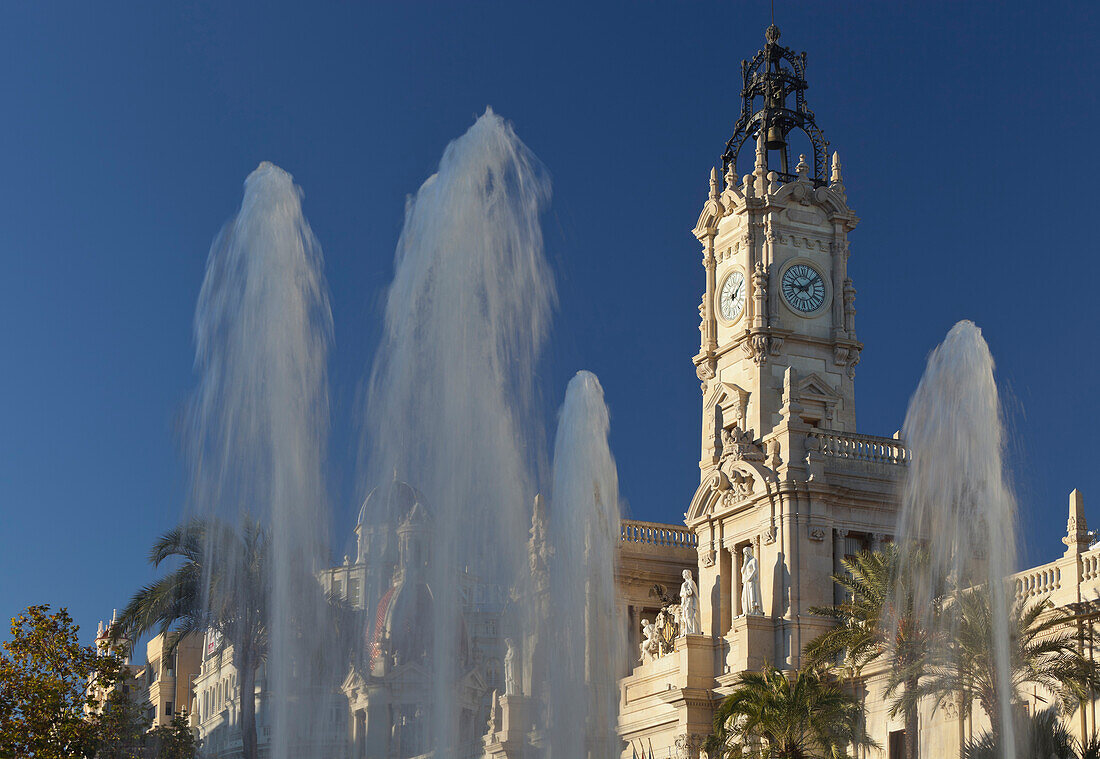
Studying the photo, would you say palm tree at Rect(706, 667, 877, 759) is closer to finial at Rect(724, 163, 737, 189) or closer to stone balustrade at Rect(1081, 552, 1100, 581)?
stone balustrade at Rect(1081, 552, 1100, 581)

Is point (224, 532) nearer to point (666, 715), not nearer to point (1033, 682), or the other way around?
point (1033, 682)

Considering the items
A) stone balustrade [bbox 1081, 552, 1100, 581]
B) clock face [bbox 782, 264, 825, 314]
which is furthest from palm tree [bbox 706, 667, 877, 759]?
clock face [bbox 782, 264, 825, 314]

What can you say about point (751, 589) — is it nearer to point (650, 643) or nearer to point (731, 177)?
point (650, 643)

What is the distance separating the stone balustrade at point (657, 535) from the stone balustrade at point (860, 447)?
831cm

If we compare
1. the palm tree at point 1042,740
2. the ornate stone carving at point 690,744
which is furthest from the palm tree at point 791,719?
the ornate stone carving at point 690,744

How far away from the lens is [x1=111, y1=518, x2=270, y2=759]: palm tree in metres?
36.0

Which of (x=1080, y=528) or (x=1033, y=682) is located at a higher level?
(x=1080, y=528)

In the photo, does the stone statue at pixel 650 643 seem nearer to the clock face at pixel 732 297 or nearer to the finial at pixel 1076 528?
the clock face at pixel 732 297

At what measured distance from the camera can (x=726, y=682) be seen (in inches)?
1836

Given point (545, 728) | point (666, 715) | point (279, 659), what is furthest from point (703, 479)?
point (279, 659)

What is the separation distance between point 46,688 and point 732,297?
27.7m

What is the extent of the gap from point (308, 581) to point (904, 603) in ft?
46.4

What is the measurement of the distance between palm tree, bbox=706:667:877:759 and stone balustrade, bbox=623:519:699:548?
18.6 metres

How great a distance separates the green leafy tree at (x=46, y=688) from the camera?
36531 millimetres
